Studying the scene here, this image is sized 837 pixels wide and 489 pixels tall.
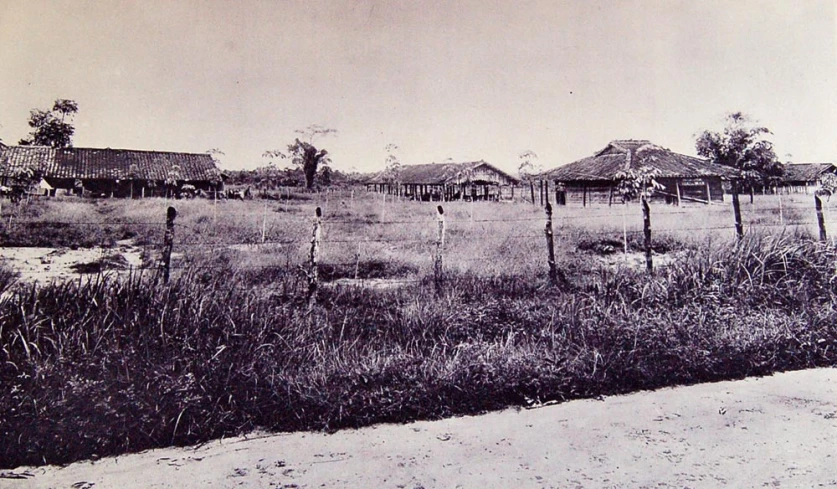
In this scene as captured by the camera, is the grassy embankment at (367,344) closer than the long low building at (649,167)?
Yes

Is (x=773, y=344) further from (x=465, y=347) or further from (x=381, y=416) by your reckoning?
(x=381, y=416)

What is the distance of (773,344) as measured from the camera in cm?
536

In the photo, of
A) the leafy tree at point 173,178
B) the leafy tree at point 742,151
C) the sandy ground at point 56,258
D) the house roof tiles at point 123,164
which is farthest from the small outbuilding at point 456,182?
the sandy ground at point 56,258

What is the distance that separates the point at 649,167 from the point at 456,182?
14.1m

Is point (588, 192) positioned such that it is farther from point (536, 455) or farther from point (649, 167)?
point (536, 455)

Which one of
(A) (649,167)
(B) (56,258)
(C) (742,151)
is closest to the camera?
(B) (56,258)

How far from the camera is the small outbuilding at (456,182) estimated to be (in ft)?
107

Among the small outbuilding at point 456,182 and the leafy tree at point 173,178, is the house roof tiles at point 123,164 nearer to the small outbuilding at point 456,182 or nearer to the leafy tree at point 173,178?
the leafy tree at point 173,178

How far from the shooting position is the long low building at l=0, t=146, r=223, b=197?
273 inches

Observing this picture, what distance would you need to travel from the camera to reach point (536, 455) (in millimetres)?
3516

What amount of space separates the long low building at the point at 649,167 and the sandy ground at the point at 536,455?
56.0 ft

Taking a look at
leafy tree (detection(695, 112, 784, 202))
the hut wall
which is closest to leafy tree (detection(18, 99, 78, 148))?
leafy tree (detection(695, 112, 784, 202))

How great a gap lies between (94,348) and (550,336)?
157 inches

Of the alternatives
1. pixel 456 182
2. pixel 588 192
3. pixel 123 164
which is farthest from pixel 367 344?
pixel 456 182
